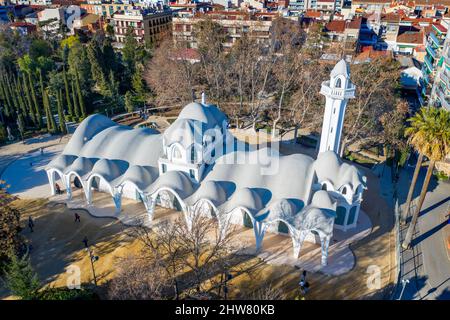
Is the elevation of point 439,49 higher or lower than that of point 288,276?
higher

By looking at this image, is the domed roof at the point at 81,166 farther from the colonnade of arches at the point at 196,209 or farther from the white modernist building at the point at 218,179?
the colonnade of arches at the point at 196,209

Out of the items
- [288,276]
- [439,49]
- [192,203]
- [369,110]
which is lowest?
[288,276]

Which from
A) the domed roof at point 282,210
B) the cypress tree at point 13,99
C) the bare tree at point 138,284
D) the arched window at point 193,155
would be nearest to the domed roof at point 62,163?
the arched window at point 193,155

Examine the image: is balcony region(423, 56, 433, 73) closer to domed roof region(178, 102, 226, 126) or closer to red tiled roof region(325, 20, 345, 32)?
red tiled roof region(325, 20, 345, 32)

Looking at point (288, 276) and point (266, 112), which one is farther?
point (266, 112)

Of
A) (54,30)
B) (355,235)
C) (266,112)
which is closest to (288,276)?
(355,235)

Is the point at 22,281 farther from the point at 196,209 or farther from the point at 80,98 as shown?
the point at 80,98

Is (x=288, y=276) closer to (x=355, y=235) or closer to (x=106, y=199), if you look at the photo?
(x=355, y=235)

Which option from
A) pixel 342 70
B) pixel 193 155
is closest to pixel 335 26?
pixel 342 70
